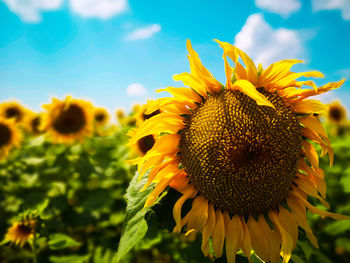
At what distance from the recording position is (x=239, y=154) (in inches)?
56.4

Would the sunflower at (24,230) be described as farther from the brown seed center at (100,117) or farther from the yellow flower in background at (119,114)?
the yellow flower in background at (119,114)

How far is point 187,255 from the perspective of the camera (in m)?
2.42

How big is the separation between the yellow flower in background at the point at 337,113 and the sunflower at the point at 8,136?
9.51 meters

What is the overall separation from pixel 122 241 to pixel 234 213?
68cm

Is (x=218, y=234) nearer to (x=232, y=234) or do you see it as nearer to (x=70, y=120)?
(x=232, y=234)

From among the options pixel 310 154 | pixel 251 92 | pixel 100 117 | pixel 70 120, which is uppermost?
pixel 100 117

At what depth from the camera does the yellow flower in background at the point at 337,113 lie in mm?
8836

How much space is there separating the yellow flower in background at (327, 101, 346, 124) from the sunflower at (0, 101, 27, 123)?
10.1m

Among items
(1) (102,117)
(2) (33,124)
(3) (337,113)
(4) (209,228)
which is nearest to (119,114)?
(1) (102,117)

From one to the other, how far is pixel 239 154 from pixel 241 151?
2 cm

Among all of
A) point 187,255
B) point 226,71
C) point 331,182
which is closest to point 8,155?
point 187,255

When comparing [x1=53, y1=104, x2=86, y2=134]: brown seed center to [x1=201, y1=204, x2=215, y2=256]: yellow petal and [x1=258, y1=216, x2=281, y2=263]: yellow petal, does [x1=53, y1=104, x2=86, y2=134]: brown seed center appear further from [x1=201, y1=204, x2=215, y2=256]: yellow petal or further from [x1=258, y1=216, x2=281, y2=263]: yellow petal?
[x1=258, y1=216, x2=281, y2=263]: yellow petal

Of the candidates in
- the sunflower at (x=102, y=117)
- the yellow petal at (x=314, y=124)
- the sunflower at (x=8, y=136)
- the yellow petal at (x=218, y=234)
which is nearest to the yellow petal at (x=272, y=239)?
the yellow petal at (x=218, y=234)

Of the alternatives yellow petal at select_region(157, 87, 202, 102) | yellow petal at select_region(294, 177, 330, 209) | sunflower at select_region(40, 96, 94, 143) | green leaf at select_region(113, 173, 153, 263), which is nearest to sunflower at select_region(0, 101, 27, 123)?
Answer: sunflower at select_region(40, 96, 94, 143)
